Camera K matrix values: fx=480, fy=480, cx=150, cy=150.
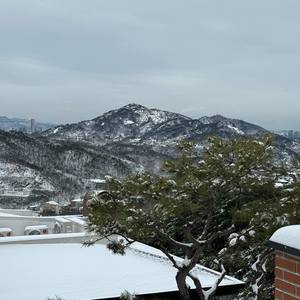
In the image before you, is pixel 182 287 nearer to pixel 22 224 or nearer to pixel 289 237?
pixel 289 237

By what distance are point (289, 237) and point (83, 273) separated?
8.97 meters

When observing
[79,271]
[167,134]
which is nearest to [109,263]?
[79,271]

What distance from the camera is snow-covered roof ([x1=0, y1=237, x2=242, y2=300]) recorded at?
9508 mm

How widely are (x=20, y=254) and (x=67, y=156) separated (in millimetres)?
67962

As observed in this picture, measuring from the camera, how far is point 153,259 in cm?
1298

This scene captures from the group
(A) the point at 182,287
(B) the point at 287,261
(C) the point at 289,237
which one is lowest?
(A) the point at 182,287

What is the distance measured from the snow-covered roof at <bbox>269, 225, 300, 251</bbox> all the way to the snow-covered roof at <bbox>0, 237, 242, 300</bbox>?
6.89 metres

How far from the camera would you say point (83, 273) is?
11.0 meters

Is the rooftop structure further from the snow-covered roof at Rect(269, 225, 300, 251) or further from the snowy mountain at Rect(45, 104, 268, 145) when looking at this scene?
the snowy mountain at Rect(45, 104, 268, 145)

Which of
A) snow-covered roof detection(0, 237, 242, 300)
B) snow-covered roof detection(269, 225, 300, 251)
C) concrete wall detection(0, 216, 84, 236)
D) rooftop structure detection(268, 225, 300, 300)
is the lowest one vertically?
concrete wall detection(0, 216, 84, 236)

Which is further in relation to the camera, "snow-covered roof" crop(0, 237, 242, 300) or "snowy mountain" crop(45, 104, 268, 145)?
"snowy mountain" crop(45, 104, 268, 145)

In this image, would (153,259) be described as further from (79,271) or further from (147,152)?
(147,152)

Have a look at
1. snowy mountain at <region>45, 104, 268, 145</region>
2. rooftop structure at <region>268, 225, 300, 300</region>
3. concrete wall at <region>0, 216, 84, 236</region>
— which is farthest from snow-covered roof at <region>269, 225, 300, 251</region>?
snowy mountain at <region>45, 104, 268, 145</region>

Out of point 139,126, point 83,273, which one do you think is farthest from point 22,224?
point 139,126
